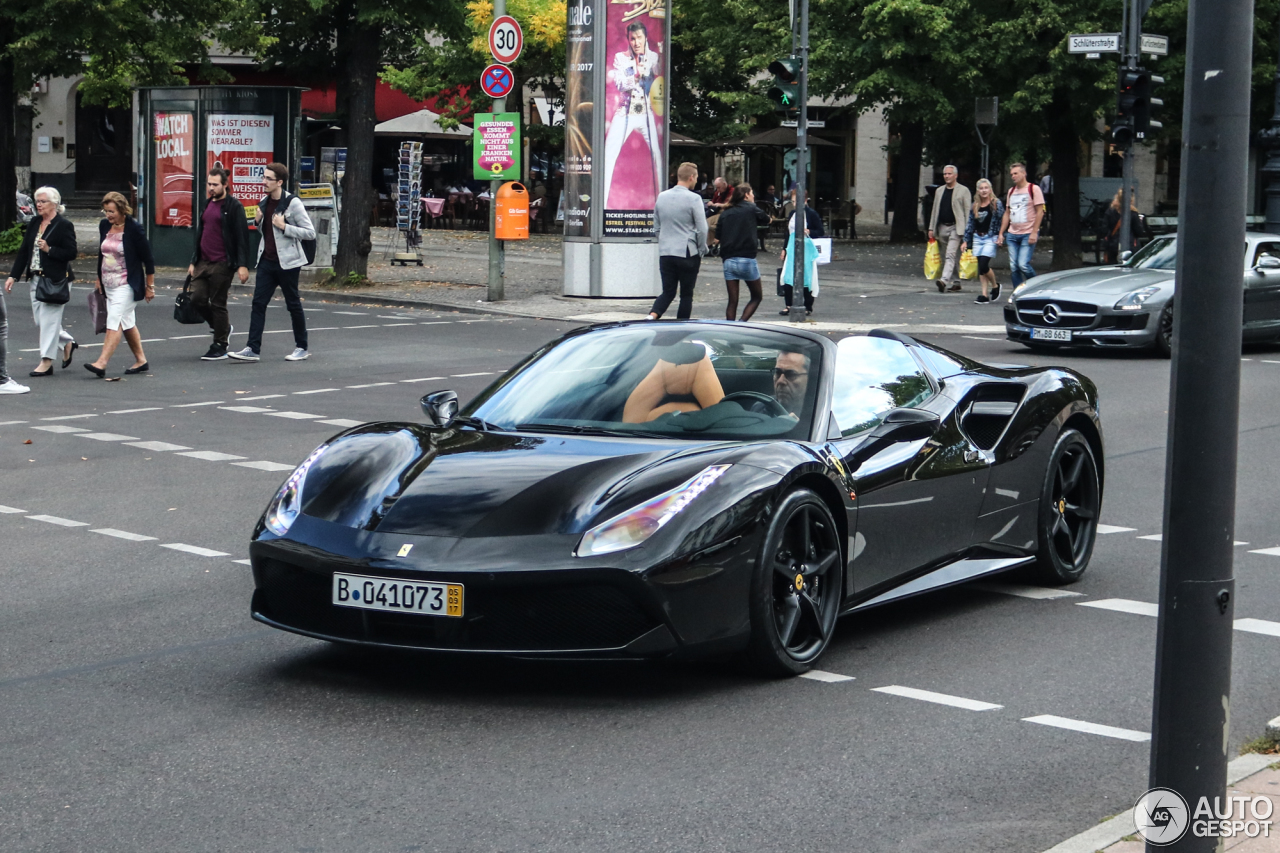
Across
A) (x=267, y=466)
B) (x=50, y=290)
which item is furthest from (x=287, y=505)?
(x=50, y=290)

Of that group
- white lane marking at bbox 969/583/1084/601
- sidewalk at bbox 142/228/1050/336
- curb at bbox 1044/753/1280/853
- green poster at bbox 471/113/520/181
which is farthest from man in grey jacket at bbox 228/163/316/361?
curb at bbox 1044/753/1280/853

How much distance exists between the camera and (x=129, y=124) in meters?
60.7

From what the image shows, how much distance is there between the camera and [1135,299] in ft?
60.2

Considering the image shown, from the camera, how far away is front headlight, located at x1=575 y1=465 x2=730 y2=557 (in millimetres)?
5508

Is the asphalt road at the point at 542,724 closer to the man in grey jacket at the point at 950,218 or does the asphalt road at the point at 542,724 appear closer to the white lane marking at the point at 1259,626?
the white lane marking at the point at 1259,626

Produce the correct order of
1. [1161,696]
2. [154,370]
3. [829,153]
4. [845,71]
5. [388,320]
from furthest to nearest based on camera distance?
1. [829,153]
2. [845,71]
3. [388,320]
4. [154,370]
5. [1161,696]

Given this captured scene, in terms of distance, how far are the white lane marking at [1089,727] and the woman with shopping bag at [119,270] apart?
1204 centimetres

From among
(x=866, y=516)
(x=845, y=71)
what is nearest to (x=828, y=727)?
(x=866, y=516)

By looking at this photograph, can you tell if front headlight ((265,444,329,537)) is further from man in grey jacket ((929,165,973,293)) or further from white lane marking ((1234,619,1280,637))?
man in grey jacket ((929,165,973,293))

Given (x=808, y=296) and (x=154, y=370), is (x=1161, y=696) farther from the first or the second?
(x=808, y=296)

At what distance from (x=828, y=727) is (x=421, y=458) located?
66.6 inches

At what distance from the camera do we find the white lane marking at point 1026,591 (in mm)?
7625

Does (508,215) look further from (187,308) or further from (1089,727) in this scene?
(1089,727)

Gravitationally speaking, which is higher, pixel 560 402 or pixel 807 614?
pixel 560 402
